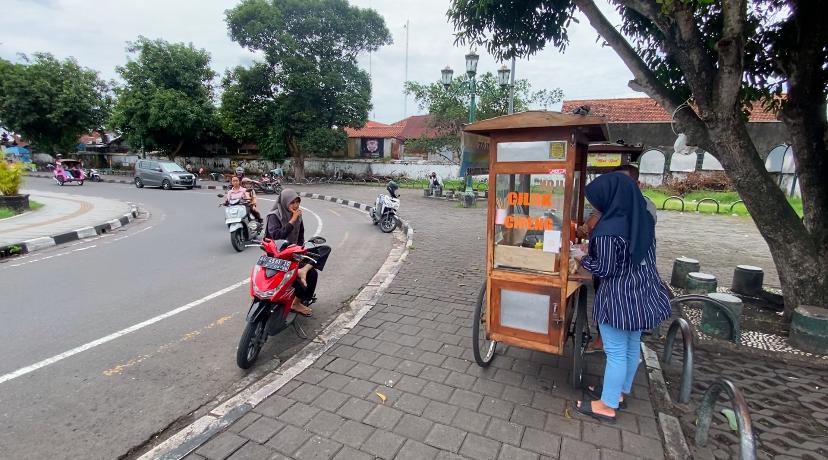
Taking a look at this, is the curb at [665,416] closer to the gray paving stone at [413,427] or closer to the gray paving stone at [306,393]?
the gray paving stone at [413,427]

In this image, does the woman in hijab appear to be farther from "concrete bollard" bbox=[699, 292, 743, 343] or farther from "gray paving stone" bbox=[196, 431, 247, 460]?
"gray paving stone" bbox=[196, 431, 247, 460]

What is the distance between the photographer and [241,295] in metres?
5.54

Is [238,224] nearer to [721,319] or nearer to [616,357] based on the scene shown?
[616,357]

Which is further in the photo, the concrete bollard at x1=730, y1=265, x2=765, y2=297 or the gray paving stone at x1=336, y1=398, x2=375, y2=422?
the concrete bollard at x1=730, y1=265, x2=765, y2=297

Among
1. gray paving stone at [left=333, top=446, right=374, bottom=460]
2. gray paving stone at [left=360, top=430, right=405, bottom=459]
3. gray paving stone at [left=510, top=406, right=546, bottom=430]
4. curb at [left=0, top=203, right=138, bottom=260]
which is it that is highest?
curb at [left=0, top=203, right=138, bottom=260]

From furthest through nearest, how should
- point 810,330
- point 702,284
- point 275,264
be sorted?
point 702,284 < point 810,330 < point 275,264

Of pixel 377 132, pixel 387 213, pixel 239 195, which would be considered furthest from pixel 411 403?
pixel 377 132

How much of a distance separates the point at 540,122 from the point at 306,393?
9.09 ft

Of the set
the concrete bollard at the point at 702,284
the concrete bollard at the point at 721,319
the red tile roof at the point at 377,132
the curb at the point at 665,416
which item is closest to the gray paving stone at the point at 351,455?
the curb at the point at 665,416

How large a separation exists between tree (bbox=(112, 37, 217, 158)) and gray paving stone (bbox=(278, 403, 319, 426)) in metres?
28.7

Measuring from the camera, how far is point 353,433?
277 cm

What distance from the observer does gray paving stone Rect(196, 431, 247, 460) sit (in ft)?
8.44

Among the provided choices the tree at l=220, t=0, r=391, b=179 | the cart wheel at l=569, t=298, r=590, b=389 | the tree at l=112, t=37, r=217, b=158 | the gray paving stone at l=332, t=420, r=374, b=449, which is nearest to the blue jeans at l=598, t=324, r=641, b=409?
the cart wheel at l=569, t=298, r=590, b=389

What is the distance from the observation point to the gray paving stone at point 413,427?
2.76 meters
